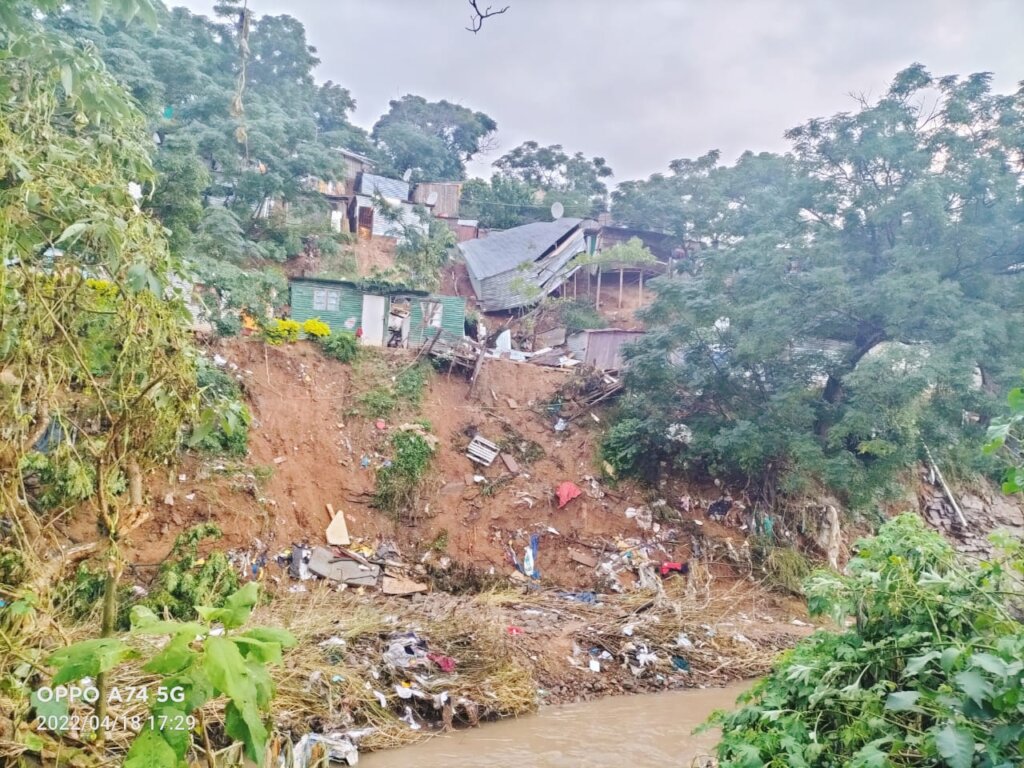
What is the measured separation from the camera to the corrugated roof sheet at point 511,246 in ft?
68.2

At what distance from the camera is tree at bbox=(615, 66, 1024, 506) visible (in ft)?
30.3

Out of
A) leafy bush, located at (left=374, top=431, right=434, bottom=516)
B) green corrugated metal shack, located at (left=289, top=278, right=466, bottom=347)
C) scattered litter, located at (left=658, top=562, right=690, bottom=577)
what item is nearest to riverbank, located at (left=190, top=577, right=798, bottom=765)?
scattered litter, located at (left=658, top=562, right=690, bottom=577)

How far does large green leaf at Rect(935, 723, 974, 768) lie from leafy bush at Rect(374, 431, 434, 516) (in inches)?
363

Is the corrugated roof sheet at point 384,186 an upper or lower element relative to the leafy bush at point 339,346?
upper

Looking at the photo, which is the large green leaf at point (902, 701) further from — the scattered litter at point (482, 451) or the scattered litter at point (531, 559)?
the scattered litter at point (482, 451)

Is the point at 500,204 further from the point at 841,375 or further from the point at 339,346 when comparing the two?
A: the point at 841,375

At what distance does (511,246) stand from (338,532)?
47.8 feet

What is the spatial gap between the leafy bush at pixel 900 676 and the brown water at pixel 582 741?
240 cm

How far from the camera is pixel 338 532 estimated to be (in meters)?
9.62

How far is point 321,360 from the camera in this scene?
12.4m

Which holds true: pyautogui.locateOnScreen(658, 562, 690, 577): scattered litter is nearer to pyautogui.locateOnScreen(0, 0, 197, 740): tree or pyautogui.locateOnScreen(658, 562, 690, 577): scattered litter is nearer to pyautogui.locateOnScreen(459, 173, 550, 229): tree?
pyautogui.locateOnScreen(0, 0, 197, 740): tree

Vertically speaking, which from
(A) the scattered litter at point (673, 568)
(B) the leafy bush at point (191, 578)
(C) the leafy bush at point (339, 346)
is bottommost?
(A) the scattered litter at point (673, 568)

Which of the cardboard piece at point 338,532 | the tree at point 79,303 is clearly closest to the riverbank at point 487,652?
the cardboard piece at point 338,532

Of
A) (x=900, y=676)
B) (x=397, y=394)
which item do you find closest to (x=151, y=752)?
(x=900, y=676)
